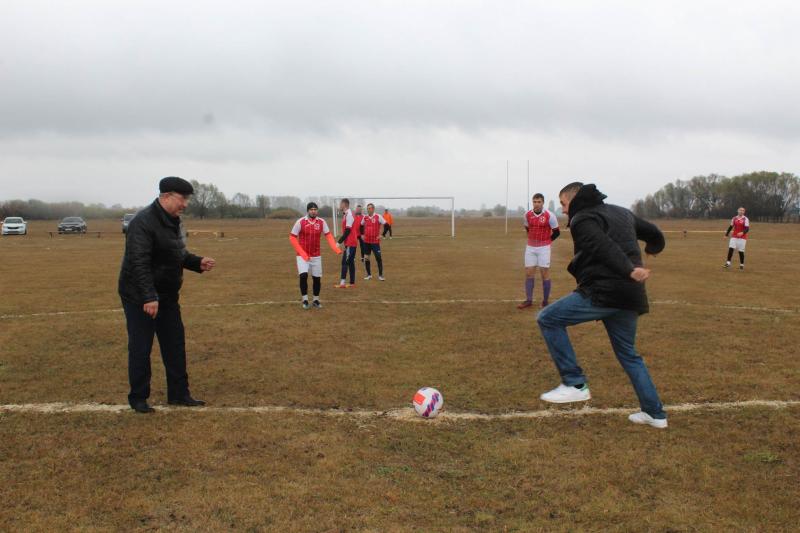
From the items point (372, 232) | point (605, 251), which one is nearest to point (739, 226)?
point (372, 232)

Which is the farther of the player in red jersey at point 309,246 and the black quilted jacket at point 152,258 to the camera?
the player in red jersey at point 309,246

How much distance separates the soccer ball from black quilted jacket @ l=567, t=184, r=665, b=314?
1685 mm

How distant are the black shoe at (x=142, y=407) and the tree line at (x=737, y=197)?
9136cm

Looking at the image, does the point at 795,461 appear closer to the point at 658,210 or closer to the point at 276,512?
the point at 276,512

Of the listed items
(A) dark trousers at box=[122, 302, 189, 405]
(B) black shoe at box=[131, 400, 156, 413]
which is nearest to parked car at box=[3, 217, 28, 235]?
(A) dark trousers at box=[122, 302, 189, 405]

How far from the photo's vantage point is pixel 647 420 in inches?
211

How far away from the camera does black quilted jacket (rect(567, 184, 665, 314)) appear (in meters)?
5.02

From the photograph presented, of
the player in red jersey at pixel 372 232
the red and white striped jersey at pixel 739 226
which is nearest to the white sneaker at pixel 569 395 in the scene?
the player in red jersey at pixel 372 232

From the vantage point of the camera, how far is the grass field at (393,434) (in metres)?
3.87

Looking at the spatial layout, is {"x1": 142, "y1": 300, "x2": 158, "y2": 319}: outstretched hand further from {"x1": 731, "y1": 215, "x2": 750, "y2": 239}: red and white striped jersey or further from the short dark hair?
{"x1": 731, "y1": 215, "x2": 750, "y2": 239}: red and white striped jersey

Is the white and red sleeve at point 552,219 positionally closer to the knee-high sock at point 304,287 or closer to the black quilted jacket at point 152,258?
the knee-high sock at point 304,287

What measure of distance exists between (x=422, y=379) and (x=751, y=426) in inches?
130

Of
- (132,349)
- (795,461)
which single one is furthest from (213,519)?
(795,461)

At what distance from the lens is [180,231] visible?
605 centimetres
